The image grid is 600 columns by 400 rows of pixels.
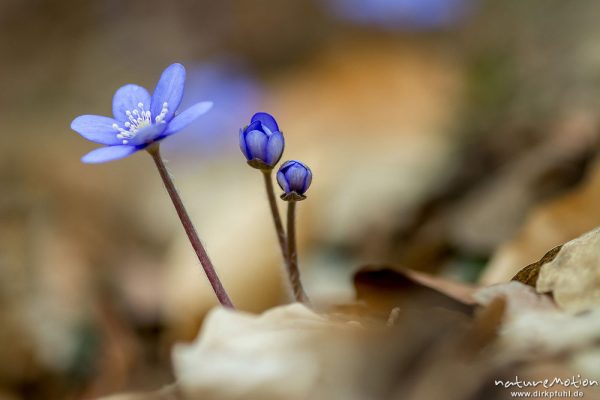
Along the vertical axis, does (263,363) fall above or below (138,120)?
below

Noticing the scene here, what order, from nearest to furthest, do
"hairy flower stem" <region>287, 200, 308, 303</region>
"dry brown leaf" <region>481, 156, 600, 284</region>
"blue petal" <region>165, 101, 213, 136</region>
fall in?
"blue petal" <region>165, 101, 213, 136</region>
"hairy flower stem" <region>287, 200, 308, 303</region>
"dry brown leaf" <region>481, 156, 600, 284</region>

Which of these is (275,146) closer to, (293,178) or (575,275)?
(293,178)

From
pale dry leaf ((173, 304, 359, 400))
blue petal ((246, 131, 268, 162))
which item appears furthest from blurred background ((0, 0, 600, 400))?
pale dry leaf ((173, 304, 359, 400))

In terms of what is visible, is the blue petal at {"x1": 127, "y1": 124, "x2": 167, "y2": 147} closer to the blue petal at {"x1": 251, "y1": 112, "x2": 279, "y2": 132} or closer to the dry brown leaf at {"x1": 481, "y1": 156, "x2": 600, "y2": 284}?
the blue petal at {"x1": 251, "y1": 112, "x2": 279, "y2": 132}

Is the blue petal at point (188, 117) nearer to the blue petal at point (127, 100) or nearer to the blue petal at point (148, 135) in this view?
the blue petal at point (148, 135)

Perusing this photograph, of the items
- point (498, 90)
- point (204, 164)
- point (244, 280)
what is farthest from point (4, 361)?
point (498, 90)

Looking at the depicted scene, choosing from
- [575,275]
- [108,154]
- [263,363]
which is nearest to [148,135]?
[108,154]
